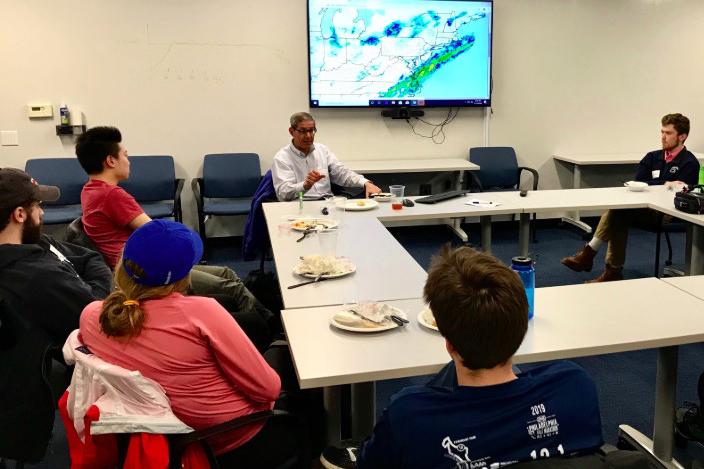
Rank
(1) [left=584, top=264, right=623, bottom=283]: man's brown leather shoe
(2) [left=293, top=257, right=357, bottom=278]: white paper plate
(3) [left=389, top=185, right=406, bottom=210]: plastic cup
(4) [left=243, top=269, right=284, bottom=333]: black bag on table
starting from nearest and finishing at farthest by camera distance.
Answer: (2) [left=293, top=257, right=357, bottom=278]: white paper plate < (4) [left=243, top=269, right=284, bottom=333]: black bag on table < (3) [left=389, top=185, right=406, bottom=210]: plastic cup < (1) [left=584, top=264, right=623, bottom=283]: man's brown leather shoe

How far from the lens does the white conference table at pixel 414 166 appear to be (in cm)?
522

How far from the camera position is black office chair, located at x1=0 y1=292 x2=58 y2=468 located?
179 cm

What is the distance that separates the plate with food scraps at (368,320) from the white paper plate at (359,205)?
1.71 meters

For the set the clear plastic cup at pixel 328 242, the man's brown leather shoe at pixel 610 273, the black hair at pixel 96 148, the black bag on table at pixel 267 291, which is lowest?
the man's brown leather shoe at pixel 610 273

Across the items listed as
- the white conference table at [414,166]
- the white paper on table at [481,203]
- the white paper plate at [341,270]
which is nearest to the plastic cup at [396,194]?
the white paper on table at [481,203]

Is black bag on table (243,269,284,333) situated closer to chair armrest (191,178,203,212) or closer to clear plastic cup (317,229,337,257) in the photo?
clear plastic cup (317,229,337,257)

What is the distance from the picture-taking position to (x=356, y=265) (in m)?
2.53

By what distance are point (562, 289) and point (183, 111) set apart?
3999 millimetres

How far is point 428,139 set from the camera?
5809 millimetres

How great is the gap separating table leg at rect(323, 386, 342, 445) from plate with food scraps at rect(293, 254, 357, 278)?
0.51 meters

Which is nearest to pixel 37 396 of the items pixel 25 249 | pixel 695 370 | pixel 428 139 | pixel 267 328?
pixel 25 249

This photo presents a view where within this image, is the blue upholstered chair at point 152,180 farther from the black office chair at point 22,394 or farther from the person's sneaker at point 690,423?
the person's sneaker at point 690,423

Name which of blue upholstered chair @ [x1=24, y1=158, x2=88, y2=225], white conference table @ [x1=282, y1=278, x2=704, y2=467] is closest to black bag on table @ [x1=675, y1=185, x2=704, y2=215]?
white conference table @ [x1=282, y1=278, x2=704, y2=467]

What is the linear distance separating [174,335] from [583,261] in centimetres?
365
